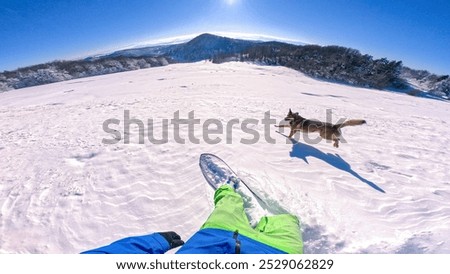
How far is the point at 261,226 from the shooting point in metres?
3.11

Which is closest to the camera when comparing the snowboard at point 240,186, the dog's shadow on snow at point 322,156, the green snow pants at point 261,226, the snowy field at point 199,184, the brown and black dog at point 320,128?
the green snow pants at point 261,226

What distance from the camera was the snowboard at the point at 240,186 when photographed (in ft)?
12.5

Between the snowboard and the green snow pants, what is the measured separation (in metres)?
0.43

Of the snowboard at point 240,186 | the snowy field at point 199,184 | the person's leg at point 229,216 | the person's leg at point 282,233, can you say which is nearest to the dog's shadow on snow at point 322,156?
the snowy field at point 199,184

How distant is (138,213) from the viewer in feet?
12.9

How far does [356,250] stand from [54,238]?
403cm

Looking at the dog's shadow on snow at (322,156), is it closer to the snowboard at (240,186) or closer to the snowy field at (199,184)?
the snowy field at (199,184)

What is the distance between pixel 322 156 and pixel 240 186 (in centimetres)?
286

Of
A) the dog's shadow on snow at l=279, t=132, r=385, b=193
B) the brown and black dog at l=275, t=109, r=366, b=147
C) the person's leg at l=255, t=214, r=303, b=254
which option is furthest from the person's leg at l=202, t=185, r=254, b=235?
the brown and black dog at l=275, t=109, r=366, b=147

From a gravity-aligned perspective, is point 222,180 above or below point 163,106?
below
